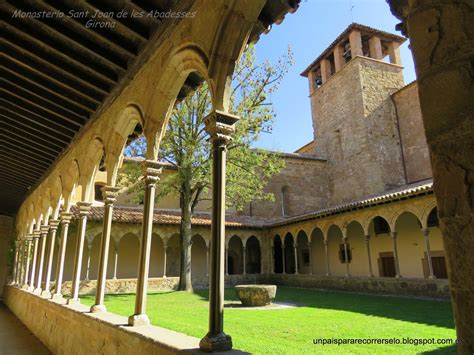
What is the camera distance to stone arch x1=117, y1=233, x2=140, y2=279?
18969mm

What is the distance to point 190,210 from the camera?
14992 mm

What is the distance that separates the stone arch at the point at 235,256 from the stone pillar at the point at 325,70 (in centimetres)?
1305

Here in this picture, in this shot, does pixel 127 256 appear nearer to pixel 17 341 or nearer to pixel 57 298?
pixel 17 341

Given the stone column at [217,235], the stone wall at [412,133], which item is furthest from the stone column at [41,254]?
the stone wall at [412,133]

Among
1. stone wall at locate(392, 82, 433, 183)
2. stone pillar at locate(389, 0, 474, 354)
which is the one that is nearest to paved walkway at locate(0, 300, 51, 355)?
stone pillar at locate(389, 0, 474, 354)

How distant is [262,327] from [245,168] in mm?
7972

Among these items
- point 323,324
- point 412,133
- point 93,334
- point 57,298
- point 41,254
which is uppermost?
point 412,133

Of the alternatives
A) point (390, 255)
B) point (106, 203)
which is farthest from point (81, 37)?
point (390, 255)

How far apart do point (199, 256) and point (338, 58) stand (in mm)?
16019

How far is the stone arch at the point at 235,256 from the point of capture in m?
22.1

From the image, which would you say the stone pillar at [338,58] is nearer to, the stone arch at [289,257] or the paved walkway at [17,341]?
the stone arch at [289,257]

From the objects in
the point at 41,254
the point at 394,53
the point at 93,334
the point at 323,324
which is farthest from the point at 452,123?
the point at 394,53

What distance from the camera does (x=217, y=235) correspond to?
304cm

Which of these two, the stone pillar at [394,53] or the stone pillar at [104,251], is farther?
the stone pillar at [394,53]
